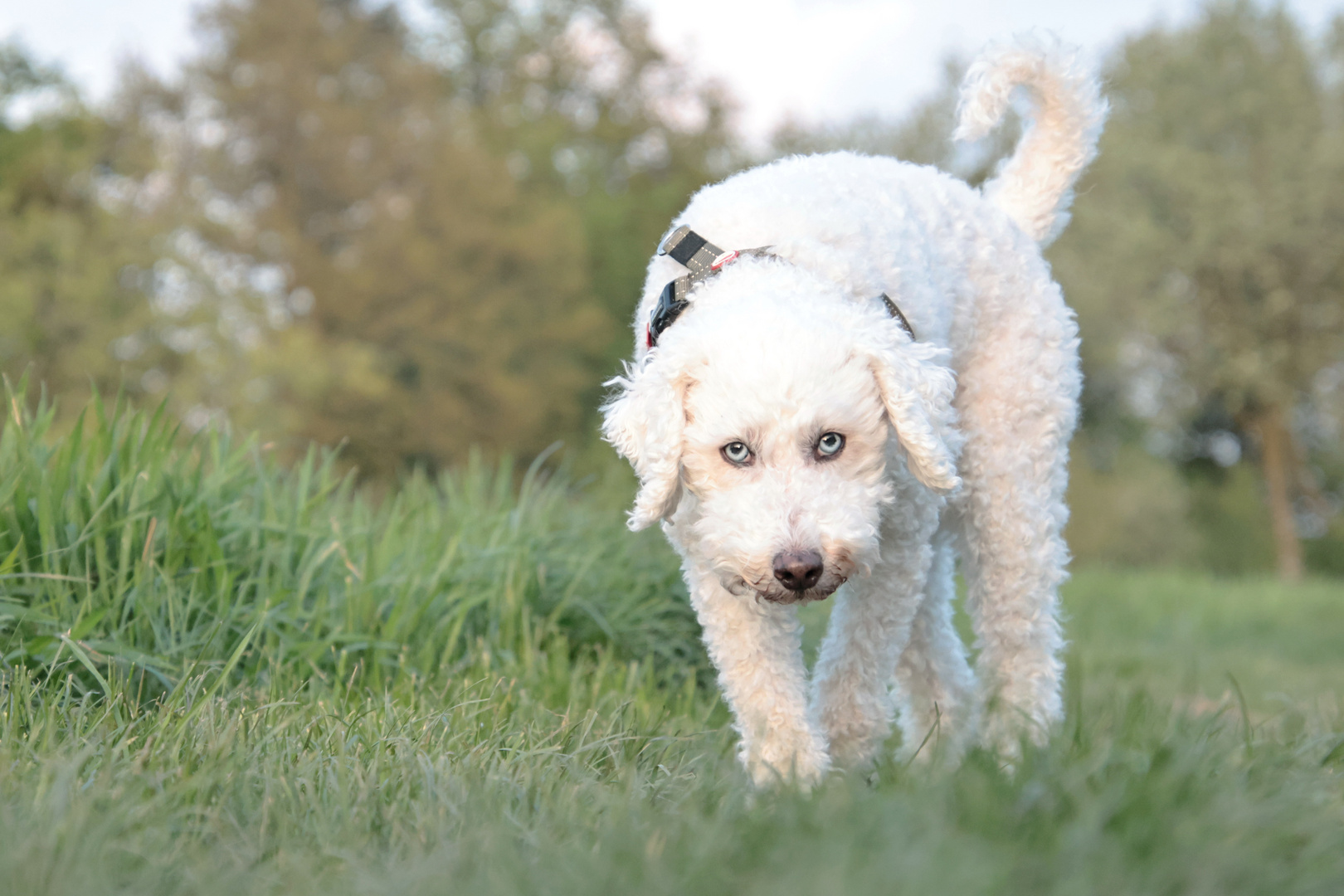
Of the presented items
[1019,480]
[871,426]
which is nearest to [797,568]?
[871,426]

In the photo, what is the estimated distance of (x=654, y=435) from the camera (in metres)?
3.15

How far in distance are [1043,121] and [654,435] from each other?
241 centimetres

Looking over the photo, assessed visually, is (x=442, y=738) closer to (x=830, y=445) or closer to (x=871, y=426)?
(x=830, y=445)

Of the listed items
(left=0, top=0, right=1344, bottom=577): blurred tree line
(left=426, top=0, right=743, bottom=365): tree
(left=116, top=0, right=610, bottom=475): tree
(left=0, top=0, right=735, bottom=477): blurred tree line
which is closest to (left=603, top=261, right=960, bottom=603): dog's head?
(left=0, top=0, right=735, bottom=477): blurred tree line

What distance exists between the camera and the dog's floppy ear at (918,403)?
10.0 ft

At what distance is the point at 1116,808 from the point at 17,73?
1054 inches

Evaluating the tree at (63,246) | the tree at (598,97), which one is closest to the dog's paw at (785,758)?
the tree at (63,246)

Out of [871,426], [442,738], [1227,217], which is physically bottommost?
[442,738]

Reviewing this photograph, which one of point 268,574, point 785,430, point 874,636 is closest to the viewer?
point 785,430

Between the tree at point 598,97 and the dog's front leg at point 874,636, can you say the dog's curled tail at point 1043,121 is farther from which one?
the tree at point 598,97

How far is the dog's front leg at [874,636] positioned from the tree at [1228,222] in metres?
23.5

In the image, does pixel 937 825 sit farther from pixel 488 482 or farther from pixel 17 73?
pixel 17 73

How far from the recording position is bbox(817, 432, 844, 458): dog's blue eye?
3059 millimetres

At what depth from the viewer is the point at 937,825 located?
1.86m
